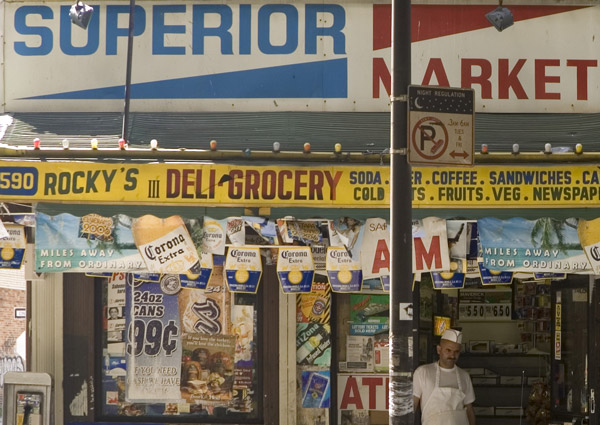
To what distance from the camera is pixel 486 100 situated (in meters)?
10.9

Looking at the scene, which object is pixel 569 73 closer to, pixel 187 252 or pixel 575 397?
pixel 575 397

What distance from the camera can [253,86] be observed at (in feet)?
35.6

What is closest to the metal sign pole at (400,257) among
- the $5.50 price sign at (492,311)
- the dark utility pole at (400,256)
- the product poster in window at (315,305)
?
the dark utility pole at (400,256)

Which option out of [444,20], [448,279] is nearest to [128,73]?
[444,20]

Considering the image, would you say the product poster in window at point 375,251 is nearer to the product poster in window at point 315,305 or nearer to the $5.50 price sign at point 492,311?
the product poster in window at point 315,305

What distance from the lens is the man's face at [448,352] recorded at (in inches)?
405

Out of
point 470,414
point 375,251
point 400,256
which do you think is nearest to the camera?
point 400,256

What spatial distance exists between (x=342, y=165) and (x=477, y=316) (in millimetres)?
5709

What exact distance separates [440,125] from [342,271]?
8.69 feet

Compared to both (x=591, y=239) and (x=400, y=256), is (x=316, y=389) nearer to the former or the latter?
(x=591, y=239)

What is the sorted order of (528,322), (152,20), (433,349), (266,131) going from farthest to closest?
(528,322) → (433,349) → (152,20) → (266,131)

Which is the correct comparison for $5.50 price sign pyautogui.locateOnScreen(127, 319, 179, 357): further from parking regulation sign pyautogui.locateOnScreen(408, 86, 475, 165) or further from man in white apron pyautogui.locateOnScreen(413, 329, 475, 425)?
parking regulation sign pyautogui.locateOnScreen(408, 86, 475, 165)

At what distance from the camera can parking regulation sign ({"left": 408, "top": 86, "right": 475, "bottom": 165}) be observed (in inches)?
304

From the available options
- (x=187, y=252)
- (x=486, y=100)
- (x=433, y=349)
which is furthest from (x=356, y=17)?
(x=433, y=349)
